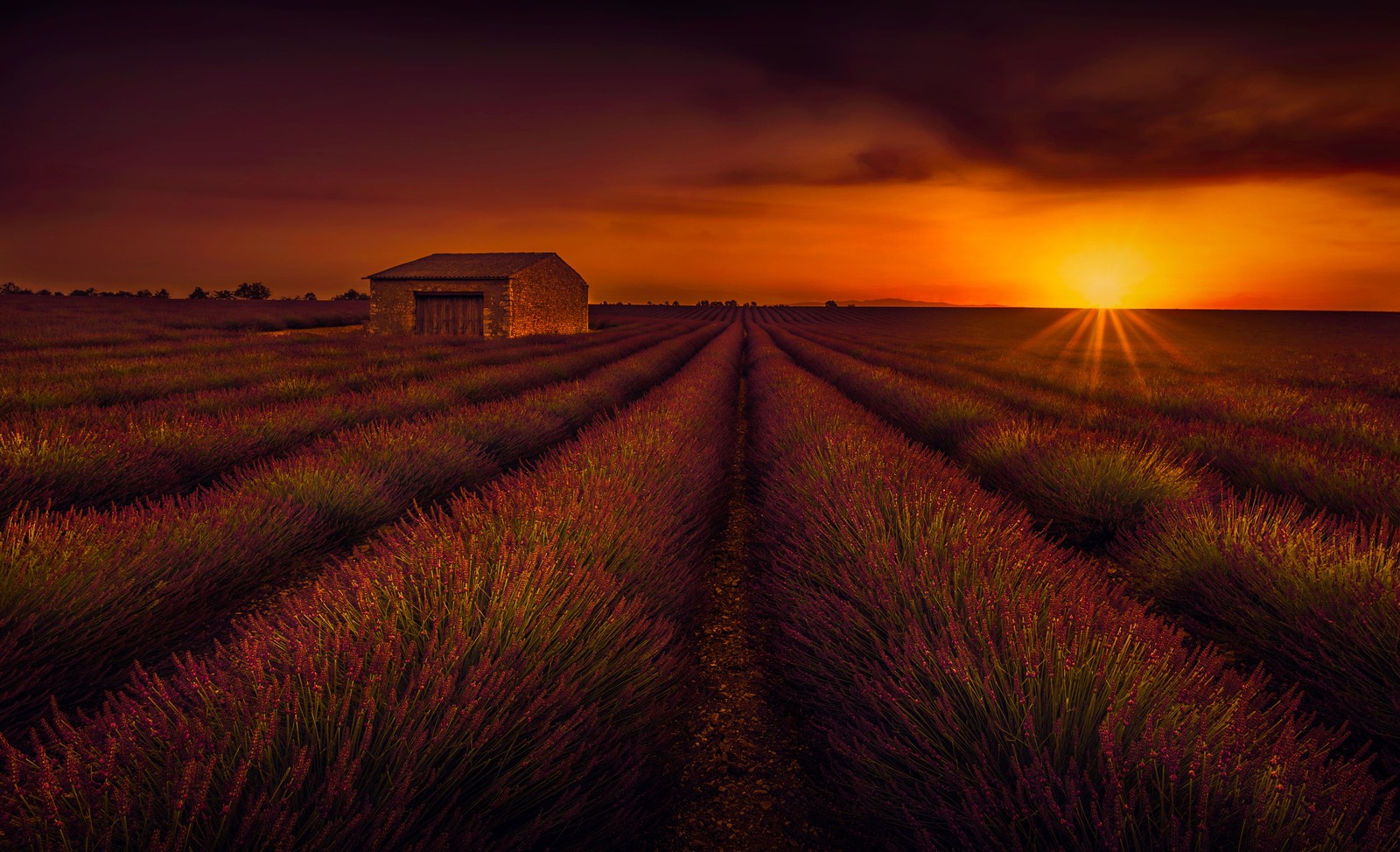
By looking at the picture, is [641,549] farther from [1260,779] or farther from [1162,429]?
[1162,429]

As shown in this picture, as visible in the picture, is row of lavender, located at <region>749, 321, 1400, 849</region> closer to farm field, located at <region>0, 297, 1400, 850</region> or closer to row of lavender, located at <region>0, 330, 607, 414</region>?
farm field, located at <region>0, 297, 1400, 850</region>

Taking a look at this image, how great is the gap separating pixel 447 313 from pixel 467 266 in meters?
2.80

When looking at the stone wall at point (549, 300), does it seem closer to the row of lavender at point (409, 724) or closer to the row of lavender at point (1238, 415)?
the row of lavender at point (1238, 415)

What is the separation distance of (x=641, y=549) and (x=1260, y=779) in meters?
1.66

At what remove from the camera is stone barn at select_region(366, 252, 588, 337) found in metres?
22.1

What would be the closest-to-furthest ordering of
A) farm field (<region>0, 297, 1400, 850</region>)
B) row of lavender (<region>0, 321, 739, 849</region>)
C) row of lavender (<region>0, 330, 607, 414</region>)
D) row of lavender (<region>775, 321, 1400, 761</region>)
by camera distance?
row of lavender (<region>0, 321, 739, 849</region>) < farm field (<region>0, 297, 1400, 850</region>) < row of lavender (<region>775, 321, 1400, 761</region>) < row of lavender (<region>0, 330, 607, 414</region>)

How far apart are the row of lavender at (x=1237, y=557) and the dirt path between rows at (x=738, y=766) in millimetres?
1724

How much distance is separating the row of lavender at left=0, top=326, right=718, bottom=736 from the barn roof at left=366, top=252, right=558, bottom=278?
20.3 metres

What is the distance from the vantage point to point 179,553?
2.28 metres

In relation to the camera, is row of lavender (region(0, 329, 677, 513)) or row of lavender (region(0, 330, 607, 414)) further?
row of lavender (region(0, 330, 607, 414))

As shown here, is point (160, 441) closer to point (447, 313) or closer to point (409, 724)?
point (409, 724)

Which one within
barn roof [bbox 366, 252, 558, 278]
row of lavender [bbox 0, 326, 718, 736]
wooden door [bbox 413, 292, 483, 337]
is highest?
barn roof [bbox 366, 252, 558, 278]

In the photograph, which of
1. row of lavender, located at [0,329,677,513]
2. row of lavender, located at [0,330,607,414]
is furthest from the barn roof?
row of lavender, located at [0,329,677,513]

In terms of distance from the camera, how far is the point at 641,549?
202cm
